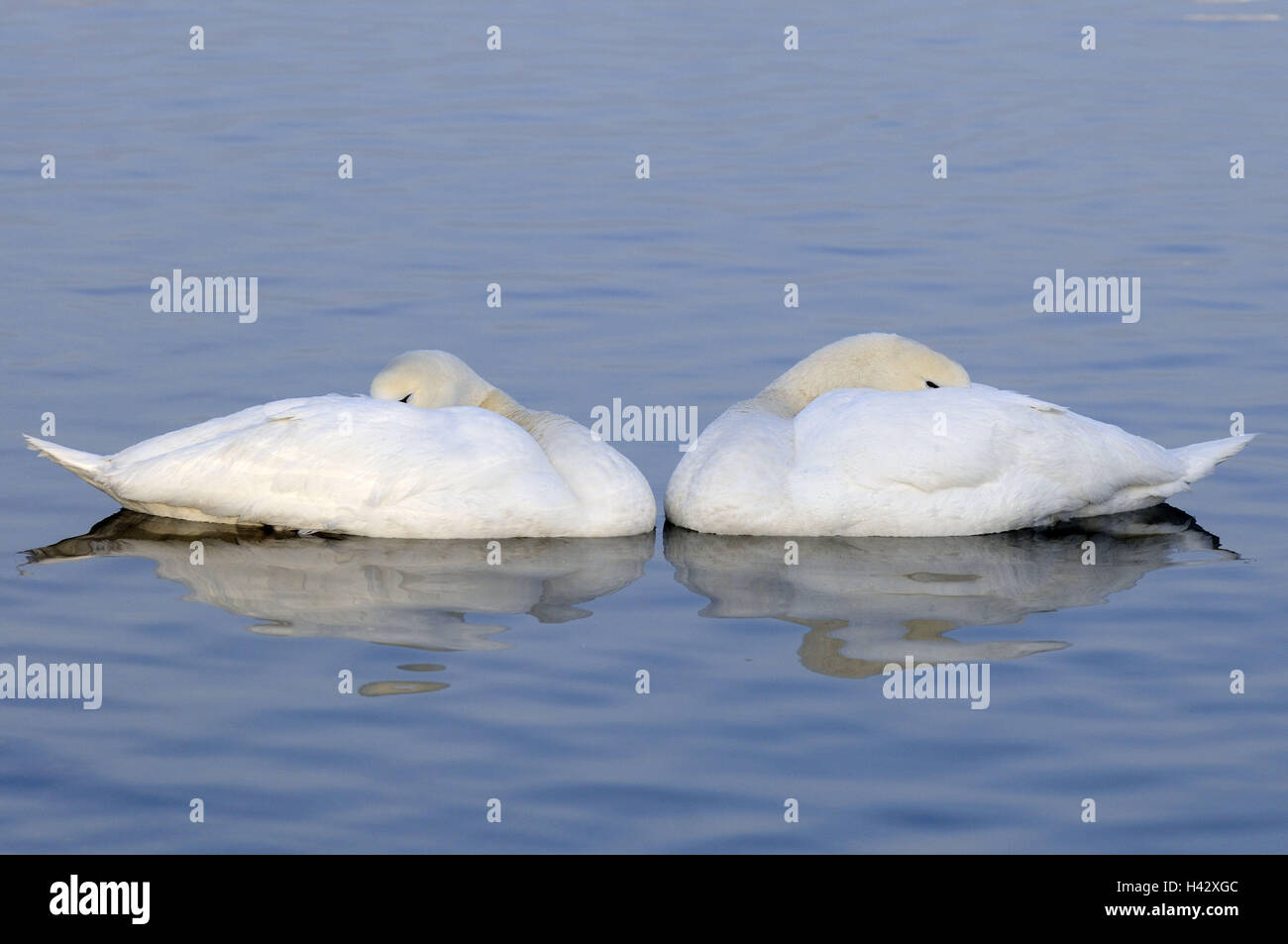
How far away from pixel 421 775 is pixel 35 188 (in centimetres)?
1136

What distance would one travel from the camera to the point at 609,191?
18.6 m

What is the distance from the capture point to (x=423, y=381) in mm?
11938

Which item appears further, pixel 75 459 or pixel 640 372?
pixel 640 372

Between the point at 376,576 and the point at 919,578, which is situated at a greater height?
the point at 376,576

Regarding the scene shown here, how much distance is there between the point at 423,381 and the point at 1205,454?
13.7 feet

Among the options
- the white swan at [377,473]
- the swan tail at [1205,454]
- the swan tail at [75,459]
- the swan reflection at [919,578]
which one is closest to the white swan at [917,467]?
the swan tail at [1205,454]

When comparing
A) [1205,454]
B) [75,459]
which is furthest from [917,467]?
[75,459]

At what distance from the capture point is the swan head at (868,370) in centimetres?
1225

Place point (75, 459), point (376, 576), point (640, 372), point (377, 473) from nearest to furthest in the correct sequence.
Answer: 1. point (376, 576)
2. point (377, 473)
3. point (75, 459)
4. point (640, 372)

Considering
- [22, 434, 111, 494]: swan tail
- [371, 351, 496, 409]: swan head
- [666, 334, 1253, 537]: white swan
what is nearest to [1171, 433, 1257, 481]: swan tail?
[666, 334, 1253, 537]: white swan

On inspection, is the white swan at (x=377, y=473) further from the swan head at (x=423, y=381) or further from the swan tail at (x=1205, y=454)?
the swan tail at (x=1205, y=454)

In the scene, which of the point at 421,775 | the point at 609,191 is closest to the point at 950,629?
the point at 421,775

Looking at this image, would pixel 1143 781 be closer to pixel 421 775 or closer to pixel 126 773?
pixel 421 775

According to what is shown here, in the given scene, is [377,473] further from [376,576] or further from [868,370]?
[868,370]
